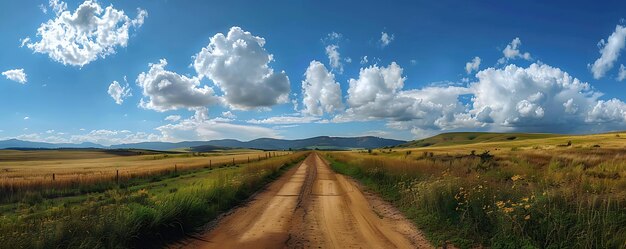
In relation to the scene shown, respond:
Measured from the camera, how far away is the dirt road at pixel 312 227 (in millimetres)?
9539

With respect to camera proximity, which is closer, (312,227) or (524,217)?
(524,217)

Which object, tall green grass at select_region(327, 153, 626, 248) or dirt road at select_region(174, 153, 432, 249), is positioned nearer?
tall green grass at select_region(327, 153, 626, 248)

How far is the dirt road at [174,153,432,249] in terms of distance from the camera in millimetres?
9539

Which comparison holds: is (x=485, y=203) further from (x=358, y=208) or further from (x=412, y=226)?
(x=358, y=208)

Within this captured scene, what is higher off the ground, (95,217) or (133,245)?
(95,217)

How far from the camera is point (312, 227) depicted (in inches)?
449

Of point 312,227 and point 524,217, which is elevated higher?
point 524,217

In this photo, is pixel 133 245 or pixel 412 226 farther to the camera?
pixel 412 226

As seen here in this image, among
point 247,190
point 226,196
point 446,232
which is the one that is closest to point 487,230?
point 446,232

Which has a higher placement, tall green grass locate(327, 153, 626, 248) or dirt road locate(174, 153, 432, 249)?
tall green grass locate(327, 153, 626, 248)

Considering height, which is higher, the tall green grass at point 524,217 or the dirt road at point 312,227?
the tall green grass at point 524,217

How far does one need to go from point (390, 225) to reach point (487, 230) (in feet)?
9.87

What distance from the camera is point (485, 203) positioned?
34.8 ft

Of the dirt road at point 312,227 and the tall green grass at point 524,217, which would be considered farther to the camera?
the dirt road at point 312,227
